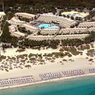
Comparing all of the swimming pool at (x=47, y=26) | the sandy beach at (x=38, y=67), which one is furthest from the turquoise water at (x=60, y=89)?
the swimming pool at (x=47, y=26)

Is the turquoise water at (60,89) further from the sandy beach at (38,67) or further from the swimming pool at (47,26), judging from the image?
the swimming pool at (47,26)

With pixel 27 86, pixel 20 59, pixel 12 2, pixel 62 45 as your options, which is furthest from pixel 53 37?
pixel 12 2

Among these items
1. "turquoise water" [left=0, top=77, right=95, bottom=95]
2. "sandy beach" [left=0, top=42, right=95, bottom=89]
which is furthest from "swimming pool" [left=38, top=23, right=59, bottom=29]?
"turquoise water" [left=0, top=77, right=95, bottom=95]

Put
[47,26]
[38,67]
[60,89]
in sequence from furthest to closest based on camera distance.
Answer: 1. [47,26]
2. [38,67]
3. [60,89]

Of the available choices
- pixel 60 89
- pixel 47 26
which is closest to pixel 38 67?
pixel 60 89

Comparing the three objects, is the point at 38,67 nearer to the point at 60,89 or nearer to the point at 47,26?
the point at 60,89

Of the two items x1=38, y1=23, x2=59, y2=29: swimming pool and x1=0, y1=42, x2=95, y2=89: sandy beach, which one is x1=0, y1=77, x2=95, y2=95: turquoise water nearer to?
x1=0, y1=42, x2=95, y2=89: sandy beach

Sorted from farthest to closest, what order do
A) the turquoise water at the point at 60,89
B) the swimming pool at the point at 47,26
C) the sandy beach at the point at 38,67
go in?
the swimming pool at the point at 47,26
the sandy beach at the point at 38,67
the turquoise water at the point at 60,89

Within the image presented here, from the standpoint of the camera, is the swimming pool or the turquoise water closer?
the turquoise water
